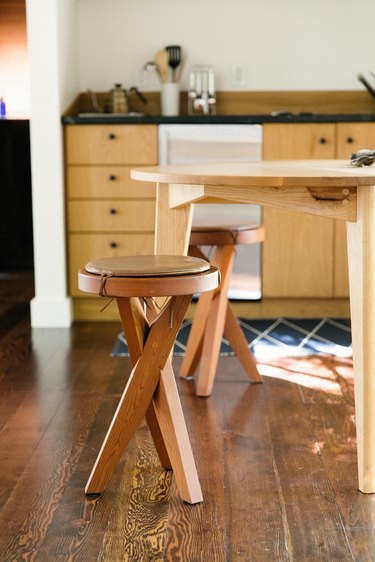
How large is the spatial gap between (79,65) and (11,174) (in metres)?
0.88

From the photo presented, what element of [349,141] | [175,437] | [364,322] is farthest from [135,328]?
[349,141]

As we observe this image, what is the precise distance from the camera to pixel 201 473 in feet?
7.52

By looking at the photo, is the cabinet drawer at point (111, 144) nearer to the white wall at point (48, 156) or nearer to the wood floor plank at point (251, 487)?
the white wall at point (48, 156)

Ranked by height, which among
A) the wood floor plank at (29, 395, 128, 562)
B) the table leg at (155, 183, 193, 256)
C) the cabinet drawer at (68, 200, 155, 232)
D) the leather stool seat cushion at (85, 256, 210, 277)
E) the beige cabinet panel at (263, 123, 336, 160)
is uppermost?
the beige cabinet panel at (263, 123, 336, 160)

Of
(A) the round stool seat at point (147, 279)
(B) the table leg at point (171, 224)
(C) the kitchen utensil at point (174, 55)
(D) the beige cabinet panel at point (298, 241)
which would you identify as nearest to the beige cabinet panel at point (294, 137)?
(D) the beige cabinet panel at point (298, 241)

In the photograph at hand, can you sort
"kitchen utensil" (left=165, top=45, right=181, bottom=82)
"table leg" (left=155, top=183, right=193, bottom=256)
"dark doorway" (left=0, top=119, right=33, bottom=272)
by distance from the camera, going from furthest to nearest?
"dark doorway" (left=0, top=119, right=33, bottom=272), "kitchen utensil" (left=165, top=45, right=181, bottom=82), "table leg" (left=155, top=183, right=193, bottom=256)

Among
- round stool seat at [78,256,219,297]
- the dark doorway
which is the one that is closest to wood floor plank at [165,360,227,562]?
round stool seat at [78,256,219,297]

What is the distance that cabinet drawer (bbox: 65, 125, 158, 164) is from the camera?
13.3ft

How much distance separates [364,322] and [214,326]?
0.91m

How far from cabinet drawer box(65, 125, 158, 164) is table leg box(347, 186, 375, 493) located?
203cm

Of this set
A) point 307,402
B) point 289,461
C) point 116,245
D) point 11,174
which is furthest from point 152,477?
point 11,174

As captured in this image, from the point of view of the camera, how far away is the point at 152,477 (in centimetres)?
227

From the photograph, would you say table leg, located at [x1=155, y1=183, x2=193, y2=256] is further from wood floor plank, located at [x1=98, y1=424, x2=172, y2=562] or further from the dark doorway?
the dark doorway

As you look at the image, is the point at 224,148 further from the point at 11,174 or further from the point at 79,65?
the point at 11,174
